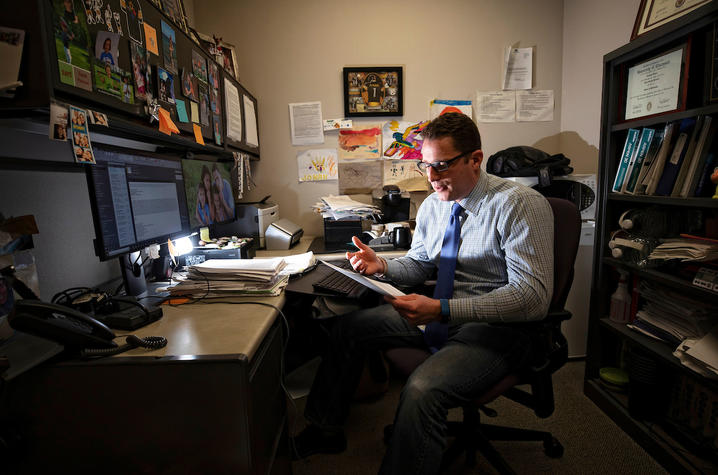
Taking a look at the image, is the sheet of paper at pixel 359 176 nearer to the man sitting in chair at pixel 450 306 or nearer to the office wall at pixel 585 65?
the man sitting in chair at pixel 450 306

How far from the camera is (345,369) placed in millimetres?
1309

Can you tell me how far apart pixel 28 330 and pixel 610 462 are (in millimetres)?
1882

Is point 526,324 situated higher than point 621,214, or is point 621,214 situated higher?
point 621,214

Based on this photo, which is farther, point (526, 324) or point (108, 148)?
point (526, 324)

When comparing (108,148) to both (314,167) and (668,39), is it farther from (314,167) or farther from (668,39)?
(668,39)

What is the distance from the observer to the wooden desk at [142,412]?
763 mm

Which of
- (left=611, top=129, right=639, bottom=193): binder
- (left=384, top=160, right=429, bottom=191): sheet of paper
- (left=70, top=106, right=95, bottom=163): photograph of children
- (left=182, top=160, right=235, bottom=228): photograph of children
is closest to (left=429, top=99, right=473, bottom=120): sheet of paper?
(left=384, top=160, right=429, bottom=191): sheet of paper

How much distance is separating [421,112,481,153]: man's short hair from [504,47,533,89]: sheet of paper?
1.47 metres

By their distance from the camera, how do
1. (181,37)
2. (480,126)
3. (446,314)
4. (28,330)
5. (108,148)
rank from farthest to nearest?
(480,126) → (181,37) → (446,314) → (108,148) → (28,330)

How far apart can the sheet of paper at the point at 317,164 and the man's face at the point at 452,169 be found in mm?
1231

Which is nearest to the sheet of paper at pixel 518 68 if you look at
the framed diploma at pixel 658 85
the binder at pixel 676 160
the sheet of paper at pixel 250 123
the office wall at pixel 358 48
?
the office wall at pixel 358 48

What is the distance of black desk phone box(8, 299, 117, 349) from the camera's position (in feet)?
2.39

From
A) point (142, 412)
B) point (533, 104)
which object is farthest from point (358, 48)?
point (142, 412)

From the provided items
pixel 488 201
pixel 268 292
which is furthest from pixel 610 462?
pixel 268 292
